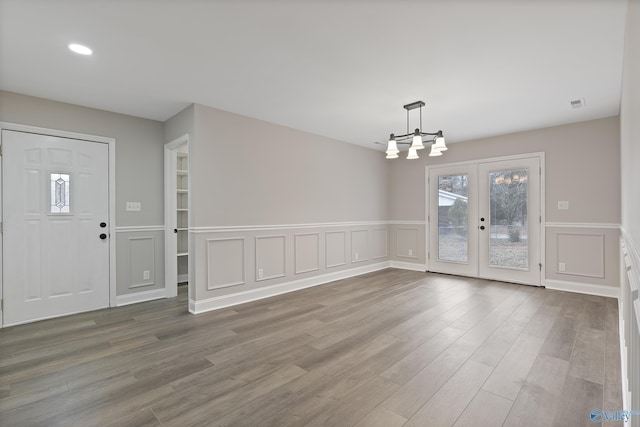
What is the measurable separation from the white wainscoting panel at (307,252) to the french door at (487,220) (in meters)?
2.44

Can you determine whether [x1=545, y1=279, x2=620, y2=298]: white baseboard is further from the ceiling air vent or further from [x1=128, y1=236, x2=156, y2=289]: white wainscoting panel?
[x1=128, y1=236, x2=156, y2=289]: white wainscoting panel

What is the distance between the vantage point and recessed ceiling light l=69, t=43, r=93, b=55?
2.30 m

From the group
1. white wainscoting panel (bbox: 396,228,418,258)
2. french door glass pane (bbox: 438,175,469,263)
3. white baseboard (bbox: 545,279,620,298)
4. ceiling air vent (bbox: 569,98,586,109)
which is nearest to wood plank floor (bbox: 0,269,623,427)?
white baseboard (bbox: 545,279,620,298)

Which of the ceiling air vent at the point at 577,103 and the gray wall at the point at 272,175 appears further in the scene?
the gray wall at the point at 272,175

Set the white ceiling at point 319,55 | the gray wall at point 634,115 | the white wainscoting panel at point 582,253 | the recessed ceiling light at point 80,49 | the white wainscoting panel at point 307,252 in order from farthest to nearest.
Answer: the white wainscoting panel at point 307,252 → the white wainscoting panel at point 582,253 → the recessed ceiling light at point 80,49 → the white ceiling at point 319,55 → the gray wall at point 634,115

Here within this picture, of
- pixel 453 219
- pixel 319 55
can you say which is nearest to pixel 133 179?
pixel 319 55

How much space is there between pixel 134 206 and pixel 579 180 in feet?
20.9

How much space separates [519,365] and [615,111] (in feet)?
12.3

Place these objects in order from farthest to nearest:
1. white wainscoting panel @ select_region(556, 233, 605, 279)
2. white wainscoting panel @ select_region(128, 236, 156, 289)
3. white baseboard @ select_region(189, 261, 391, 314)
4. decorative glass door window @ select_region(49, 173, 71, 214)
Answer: white wainscoting panel @ select_region(556, 233, 605, 279) → white wainscoting panel @ select_region(128, 236, 156, 289) → white baseboard @ select_region(189, 261, 391, 314) → decorative glass door window @ select_region(49, 173, 71, 214)

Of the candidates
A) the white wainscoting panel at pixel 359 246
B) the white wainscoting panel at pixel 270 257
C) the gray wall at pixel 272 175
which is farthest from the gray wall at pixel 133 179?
the white wainscoting panel at pixel 359 246

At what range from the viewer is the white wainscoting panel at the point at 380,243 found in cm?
615

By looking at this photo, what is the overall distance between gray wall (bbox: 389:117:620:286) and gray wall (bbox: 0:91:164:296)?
5.40 m

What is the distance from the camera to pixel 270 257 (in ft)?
14.1

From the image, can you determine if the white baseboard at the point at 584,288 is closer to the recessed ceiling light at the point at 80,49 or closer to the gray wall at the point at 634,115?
the gray wall at the point at 634,115
